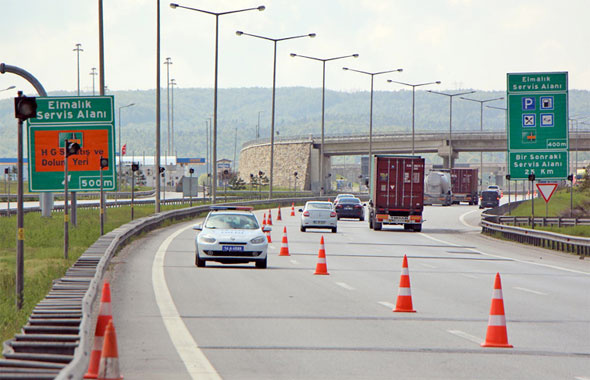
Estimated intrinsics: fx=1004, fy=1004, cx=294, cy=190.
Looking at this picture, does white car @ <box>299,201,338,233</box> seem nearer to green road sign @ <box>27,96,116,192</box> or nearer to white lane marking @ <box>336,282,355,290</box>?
green road sign @ <box>27,96,116,192</box>

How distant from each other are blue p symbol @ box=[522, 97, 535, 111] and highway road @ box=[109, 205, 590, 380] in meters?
13.0

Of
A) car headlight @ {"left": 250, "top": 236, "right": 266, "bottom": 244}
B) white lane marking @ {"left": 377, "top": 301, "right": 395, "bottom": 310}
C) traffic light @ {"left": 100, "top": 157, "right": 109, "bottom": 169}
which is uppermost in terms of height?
traffic light @ {"left": 100, "top": 157, "right": 109, "bottom": 169}

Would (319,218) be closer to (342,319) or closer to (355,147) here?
(342,319)

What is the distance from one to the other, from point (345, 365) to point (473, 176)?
278 feet

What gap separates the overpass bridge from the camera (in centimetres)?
10850

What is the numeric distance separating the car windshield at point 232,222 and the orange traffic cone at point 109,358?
15429 mm

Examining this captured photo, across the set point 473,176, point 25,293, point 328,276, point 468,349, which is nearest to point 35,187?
point 328,276

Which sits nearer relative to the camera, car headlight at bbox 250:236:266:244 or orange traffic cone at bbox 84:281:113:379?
orange traffic cone at bbox 84:281:113:379

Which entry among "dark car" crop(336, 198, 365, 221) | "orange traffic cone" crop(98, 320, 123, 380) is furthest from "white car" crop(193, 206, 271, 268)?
"dark car" crop(336, 198, 365, 221)

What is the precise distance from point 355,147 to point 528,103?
78.5 m

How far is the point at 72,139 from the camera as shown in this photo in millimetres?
32719

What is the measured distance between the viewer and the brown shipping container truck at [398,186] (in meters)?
45.0

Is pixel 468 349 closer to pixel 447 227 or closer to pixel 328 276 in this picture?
pixel 328 276

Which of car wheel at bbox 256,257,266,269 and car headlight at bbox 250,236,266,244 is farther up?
car headlight at bbox 250,236,266,244
